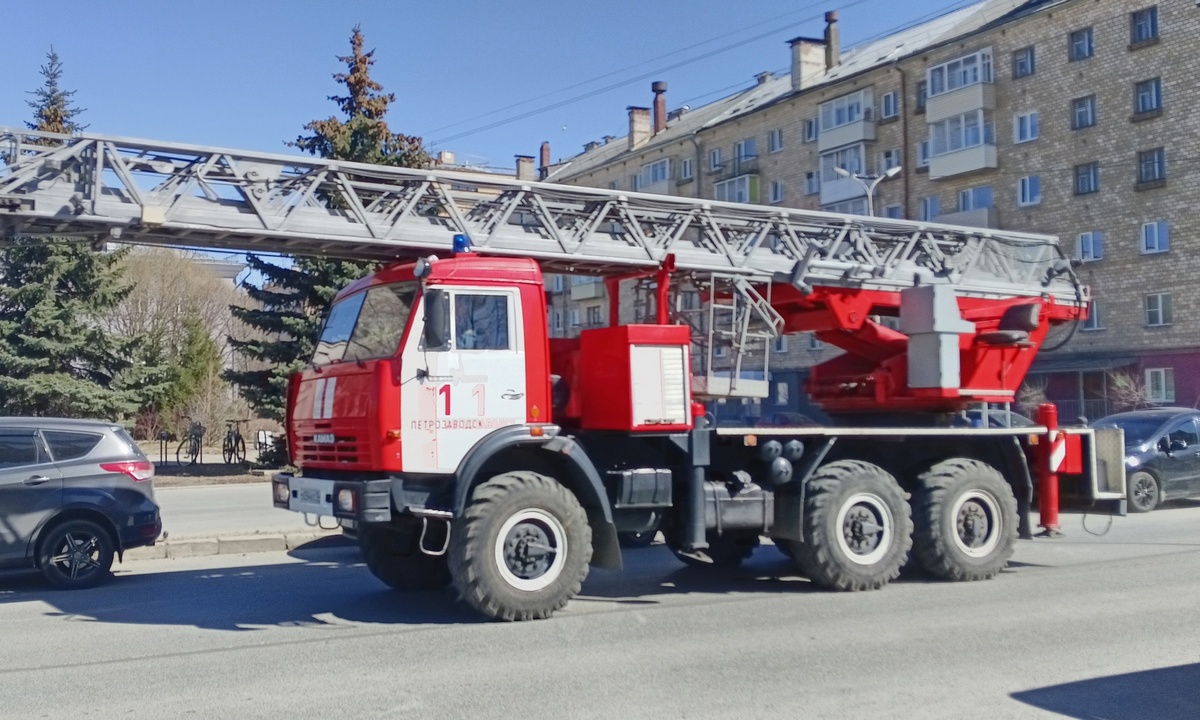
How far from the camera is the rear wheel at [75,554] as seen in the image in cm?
1058

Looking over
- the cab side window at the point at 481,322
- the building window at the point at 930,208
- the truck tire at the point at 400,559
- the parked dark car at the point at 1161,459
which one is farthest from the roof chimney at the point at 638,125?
the cab side window at the point at 481,322

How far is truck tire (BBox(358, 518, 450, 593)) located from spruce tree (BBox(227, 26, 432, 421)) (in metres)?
18.1

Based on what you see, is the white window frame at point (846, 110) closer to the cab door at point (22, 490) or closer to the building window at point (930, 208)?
the building window at point (930, 208)

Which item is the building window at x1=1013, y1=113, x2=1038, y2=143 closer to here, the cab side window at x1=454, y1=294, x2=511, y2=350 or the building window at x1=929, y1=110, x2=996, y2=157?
the building window at x1=929, y1=110, x2=996, y2=157

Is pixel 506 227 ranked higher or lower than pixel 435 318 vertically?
higher

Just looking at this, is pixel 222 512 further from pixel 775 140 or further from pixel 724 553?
pixel 775 140

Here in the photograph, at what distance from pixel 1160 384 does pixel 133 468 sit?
111 ft

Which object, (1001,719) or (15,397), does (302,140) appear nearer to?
(15,397)

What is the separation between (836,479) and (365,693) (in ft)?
17.1

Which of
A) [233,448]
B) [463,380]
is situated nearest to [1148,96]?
[233,448]

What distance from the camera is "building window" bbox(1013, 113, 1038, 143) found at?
132 feet

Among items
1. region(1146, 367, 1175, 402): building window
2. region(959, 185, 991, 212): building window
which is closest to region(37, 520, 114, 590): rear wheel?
region(1146, 367, 1175, 402): building window

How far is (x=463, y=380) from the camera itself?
28.6ft

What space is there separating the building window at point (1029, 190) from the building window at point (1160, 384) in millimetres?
7451
